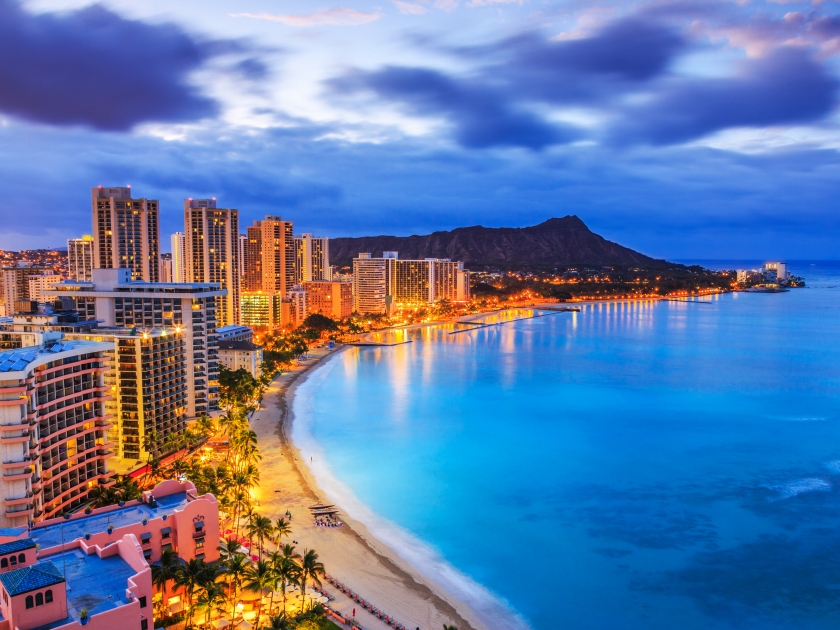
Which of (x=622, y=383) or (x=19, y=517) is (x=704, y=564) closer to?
(x=19, y=517)

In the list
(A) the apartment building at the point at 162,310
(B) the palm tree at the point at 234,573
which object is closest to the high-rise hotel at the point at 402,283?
(A) the apartment building at the point at 162,310

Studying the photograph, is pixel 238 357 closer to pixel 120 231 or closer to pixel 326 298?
pixel 120 231

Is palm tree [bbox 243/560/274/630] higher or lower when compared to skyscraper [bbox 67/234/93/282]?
lower

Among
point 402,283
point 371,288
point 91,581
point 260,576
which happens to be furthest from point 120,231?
point 402,283

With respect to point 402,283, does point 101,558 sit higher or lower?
lower

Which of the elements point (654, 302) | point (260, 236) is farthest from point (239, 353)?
point (654, 302)

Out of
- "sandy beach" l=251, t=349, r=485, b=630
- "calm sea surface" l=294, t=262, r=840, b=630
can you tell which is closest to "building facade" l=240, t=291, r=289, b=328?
"calm sea surface" l=294, t=262, r=840, b=630

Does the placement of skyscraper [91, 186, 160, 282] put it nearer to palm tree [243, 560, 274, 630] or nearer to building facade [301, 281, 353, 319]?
building facade [301, 281, 353, 319]
